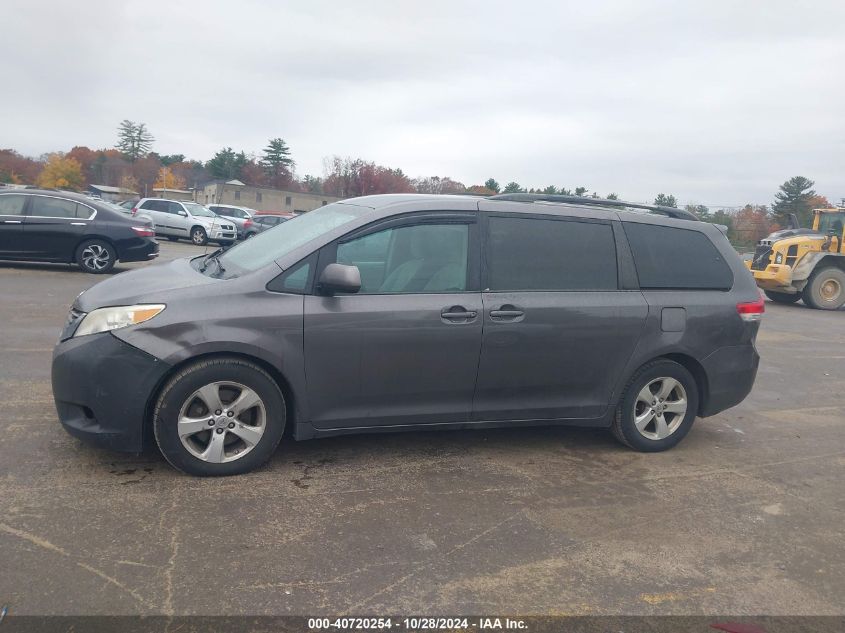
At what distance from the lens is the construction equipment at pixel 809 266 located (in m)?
17.0

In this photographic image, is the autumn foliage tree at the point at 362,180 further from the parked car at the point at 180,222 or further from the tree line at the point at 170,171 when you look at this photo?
the parked car at the point at 180,222

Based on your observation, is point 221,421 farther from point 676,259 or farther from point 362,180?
point 362,180

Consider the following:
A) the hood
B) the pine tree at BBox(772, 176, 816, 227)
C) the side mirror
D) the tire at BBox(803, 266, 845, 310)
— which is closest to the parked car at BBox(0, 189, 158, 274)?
the hood

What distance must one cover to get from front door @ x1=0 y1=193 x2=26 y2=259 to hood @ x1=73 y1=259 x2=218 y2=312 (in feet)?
31.2

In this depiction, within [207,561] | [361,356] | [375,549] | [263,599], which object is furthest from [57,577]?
[361,356]

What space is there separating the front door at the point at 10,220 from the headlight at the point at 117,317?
1012 cm

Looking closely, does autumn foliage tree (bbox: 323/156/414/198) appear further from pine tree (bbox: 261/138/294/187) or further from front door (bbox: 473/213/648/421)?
front door (bbox: 473/213/648/421)

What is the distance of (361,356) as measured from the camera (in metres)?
4.23

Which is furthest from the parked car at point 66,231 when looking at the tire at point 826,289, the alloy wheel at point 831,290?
the alloy wheel at point 831,290

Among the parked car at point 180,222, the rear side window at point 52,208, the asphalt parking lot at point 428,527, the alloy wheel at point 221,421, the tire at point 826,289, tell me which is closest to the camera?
the asphalt parking lot at point 428,527

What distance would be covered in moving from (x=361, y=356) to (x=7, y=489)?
6.66 feet

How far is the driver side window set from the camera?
436 cm

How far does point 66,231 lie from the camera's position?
41.9 feet

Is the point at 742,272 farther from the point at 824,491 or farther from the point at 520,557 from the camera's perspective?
the point at 520,557
